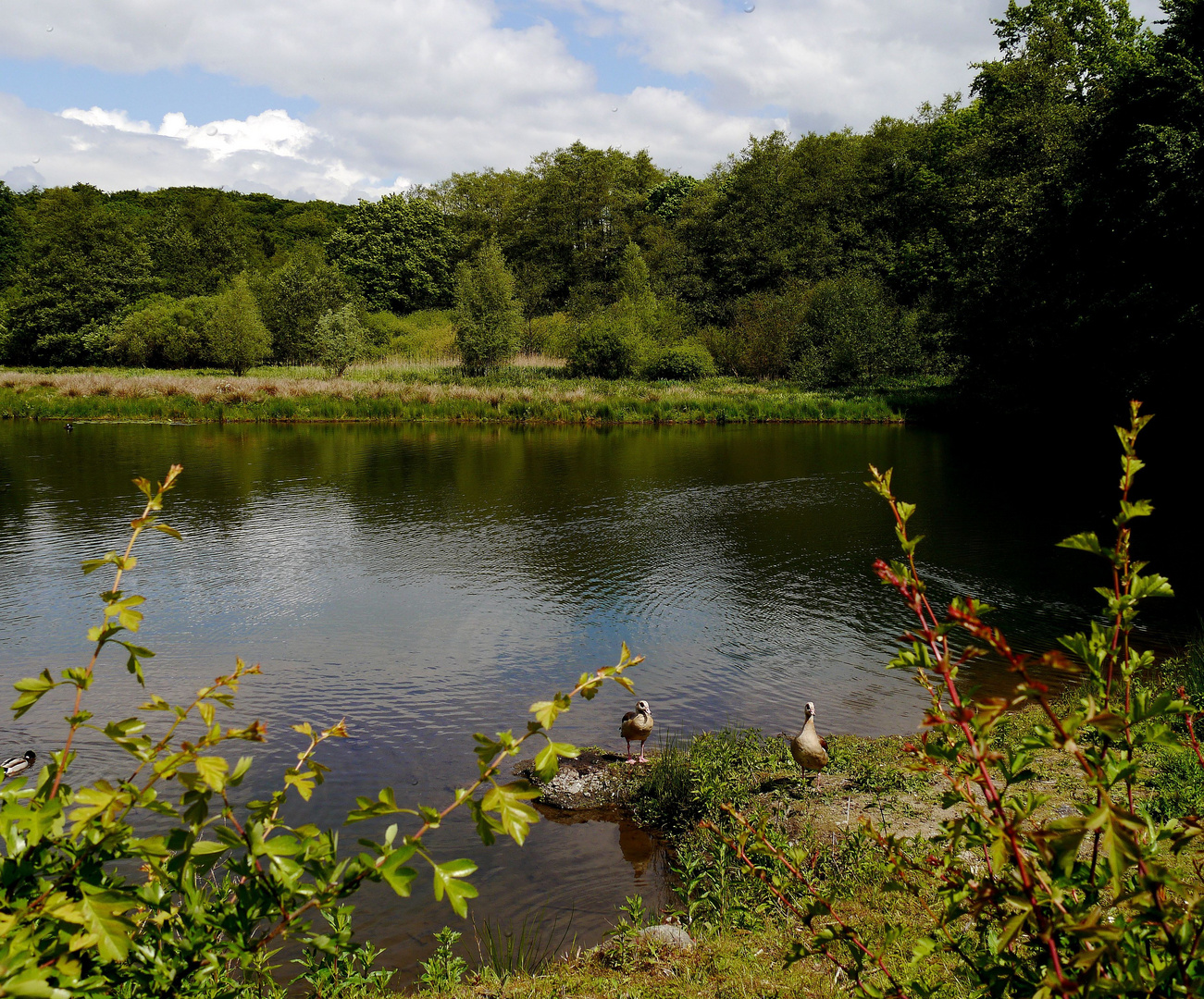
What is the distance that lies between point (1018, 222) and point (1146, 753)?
25.4m

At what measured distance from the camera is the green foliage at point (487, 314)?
42688 millimetres

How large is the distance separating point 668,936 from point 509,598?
7.24 meters

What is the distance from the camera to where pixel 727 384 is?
41625 millimetres

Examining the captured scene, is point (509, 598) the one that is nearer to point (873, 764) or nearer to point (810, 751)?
point (810, 751)

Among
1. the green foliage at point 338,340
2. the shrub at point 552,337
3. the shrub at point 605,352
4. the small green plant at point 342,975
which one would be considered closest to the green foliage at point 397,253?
the shrub at point 552,337

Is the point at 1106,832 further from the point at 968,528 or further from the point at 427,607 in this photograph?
the point at 968,528

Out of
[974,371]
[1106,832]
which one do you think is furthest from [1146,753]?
[974,371]

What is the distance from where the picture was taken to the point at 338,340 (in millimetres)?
41031

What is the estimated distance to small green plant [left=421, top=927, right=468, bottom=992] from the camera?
3461 mm

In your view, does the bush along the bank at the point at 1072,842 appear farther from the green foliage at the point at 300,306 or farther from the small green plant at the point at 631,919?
the green foliage at the point at 300,306

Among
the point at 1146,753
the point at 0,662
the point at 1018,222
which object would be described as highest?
the point at 1018,222

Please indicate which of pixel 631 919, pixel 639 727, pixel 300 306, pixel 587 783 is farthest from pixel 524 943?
pixel 300 306

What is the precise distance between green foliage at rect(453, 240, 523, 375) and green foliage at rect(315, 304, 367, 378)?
5375 mm

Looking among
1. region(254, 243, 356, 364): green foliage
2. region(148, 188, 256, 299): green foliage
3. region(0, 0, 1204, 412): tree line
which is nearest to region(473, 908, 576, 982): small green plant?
region(0, 0, 1204, 412): tree line
